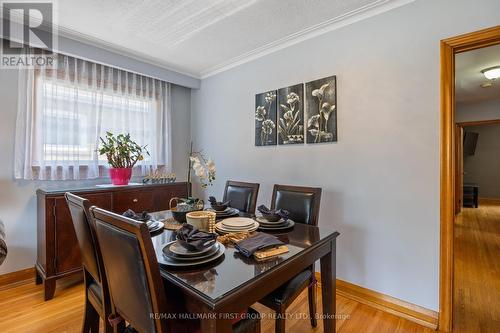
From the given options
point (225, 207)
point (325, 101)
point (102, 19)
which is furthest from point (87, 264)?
point (325, 101)

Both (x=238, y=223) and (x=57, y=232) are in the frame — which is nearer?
(x=238, y=223)

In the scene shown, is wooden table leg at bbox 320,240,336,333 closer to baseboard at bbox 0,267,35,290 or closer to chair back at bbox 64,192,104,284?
chair back at bbox 64,192,104,284

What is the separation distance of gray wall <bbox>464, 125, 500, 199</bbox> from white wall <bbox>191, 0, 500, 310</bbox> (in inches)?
267

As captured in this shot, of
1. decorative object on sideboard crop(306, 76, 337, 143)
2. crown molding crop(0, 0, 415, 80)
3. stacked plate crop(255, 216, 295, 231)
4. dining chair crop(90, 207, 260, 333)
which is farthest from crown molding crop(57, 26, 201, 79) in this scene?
stacked plate crop(255, 216, 295, 231)

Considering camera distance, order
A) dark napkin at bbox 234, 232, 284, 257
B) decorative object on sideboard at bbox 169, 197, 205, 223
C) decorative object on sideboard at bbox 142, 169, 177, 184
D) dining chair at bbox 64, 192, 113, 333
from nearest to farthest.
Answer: dark napkin at bbox 234, 232, 284, 257 → dining chair at bbox 64, 192, 113, 333 → decorative object on sideboard at bbox 169, 197, 205, 223 → decorative object on sideboard at bbox 142, 169, 177, 184

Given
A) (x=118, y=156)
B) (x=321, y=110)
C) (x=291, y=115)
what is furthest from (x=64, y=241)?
(x=321, y=110)

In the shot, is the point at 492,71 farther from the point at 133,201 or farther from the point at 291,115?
the point at 133,201

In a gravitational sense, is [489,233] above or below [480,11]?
below

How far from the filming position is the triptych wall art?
87.6 inches

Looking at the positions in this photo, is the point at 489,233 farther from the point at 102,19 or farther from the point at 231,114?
the point at 102,19

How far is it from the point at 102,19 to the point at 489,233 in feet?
19.1

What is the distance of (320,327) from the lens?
5.57ft

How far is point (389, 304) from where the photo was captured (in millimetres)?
1899

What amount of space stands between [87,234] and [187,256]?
0.62 meters
